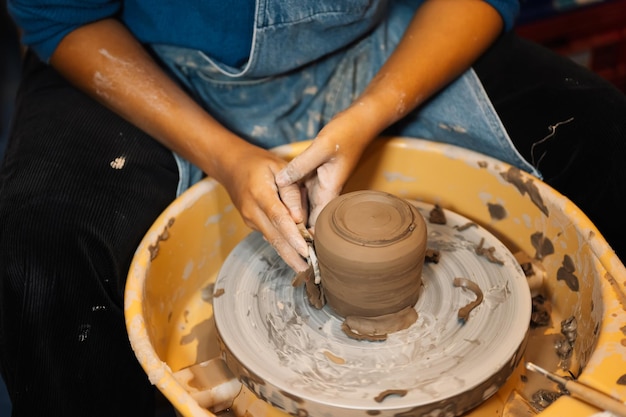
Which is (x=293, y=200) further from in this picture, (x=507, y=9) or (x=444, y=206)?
(x=507, y=9)

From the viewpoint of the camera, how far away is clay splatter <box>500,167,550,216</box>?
1.46 m

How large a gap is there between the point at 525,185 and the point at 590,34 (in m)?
1.65

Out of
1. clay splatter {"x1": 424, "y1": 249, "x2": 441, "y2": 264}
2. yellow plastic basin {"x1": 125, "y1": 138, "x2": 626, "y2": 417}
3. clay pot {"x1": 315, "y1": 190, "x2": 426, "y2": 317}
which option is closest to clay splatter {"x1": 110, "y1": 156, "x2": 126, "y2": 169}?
yellow plastic basin {"x1": 125, "y1": 138, "x2": 626, "y2": 417}

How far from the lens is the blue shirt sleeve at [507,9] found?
1.59 meters

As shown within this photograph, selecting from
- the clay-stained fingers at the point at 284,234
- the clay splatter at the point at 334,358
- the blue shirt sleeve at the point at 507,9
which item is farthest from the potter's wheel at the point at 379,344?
the blue shirt sleeve at the point at 507,9

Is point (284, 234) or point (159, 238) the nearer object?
point (284, 234)

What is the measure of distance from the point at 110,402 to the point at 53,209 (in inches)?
15.8

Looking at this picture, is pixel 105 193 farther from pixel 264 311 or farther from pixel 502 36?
pixel 502 36

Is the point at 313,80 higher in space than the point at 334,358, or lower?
higher

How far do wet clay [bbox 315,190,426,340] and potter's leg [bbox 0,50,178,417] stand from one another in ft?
1.44

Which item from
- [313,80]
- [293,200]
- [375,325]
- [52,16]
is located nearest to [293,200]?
[293,200]

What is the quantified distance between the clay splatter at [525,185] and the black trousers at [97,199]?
64mm

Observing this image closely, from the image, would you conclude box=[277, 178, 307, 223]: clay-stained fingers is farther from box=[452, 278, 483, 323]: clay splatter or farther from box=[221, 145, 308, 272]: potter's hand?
box=[452, 278, 483, 323]: clay splatter

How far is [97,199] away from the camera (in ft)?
4.34
